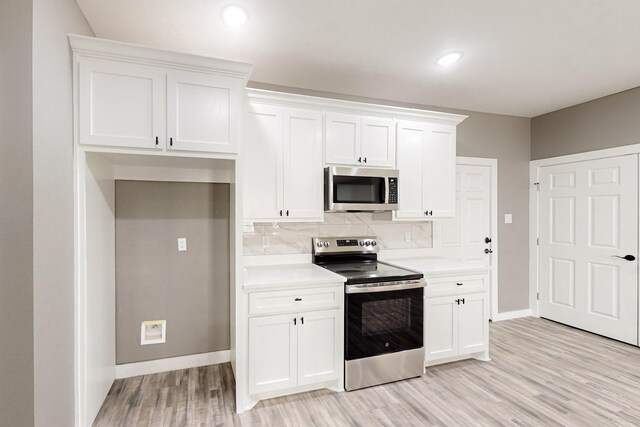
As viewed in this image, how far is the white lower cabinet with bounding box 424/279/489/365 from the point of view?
2.94 metres

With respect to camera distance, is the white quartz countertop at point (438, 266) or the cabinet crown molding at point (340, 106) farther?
the white quartz countertop at point (438, 266)

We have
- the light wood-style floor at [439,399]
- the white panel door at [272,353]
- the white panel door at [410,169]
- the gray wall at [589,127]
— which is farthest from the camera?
the gray wall at [589,127]

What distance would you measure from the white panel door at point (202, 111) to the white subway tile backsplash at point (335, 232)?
3.45ft

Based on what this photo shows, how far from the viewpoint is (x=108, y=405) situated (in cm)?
243

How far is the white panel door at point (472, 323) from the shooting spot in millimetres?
3049

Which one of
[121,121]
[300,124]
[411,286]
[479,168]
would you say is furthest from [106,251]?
[479,168]

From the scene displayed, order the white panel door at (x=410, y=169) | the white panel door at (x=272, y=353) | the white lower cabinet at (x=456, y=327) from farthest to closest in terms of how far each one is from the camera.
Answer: the white panel door at (x=410, y=169), the white lower cabinet at (x=456, y=327), the white panel door at (x=272, y=353)

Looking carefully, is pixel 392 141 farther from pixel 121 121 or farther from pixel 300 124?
pixel 121 121

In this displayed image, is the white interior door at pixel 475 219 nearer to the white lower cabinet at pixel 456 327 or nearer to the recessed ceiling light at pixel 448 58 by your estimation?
the white lower cabinet at pixel 456 327

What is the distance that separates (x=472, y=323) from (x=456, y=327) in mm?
187

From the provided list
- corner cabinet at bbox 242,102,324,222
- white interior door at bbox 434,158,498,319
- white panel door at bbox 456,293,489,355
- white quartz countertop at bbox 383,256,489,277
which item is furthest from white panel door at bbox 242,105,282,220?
white interior door at bbox 434,158,498,319

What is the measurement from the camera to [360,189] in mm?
3041

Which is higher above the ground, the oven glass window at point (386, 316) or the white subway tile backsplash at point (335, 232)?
the white subway tile backsplash at point (335, 232)

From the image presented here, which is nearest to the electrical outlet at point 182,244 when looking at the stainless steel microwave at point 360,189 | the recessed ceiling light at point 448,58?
the stainless steel microwave at point 360,189
